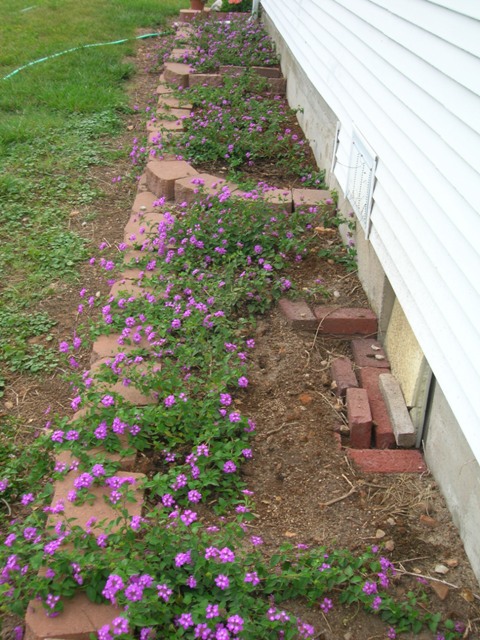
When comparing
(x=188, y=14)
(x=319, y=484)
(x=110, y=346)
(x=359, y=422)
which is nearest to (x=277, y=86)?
(x=188, y=14)

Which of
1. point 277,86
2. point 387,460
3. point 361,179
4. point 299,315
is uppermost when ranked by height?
point 361,179

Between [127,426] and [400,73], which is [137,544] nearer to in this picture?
[127,426]

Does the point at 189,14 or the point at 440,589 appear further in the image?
the point at 189,14

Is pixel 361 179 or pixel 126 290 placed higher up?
pixel 361 179

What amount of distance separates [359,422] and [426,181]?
993mm

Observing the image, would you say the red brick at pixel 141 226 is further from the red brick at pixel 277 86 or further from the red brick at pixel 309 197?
the red brick at pixel 277 86

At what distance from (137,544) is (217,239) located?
2.12 meters

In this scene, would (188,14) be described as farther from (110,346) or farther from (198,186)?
(110,346)

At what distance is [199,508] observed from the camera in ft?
8.12

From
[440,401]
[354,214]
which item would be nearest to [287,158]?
[354,214]

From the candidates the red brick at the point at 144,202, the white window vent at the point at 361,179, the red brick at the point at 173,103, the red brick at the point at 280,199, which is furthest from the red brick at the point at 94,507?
the red brick at the point at 173,103

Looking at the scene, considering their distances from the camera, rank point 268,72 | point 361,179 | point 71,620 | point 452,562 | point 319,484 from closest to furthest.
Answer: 1. point 71,620
2. point 452,562
3. point 319,484
4. point 361,179
5. point 268,72

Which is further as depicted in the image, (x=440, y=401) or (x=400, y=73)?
(x=400, y=73)

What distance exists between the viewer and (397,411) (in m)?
2.95
